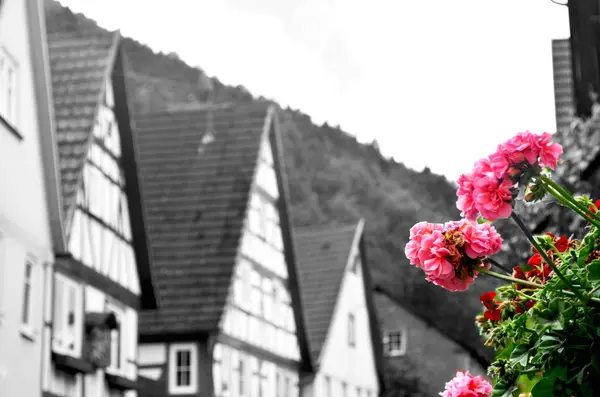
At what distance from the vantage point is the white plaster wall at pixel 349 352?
38.6m

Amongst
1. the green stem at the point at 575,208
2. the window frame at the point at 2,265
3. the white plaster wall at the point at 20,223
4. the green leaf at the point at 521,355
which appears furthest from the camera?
the white plaster wall at the point at 20,223

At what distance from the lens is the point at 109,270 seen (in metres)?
23.9

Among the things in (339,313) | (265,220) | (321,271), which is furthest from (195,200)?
(321,271)

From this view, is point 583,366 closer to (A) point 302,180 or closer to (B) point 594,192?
(B) point 594,192

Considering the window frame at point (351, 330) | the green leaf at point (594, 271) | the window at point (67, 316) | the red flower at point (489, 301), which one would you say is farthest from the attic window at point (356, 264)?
the green leaf at point (594, 271)

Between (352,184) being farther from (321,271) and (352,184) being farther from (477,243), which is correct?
(477,243)

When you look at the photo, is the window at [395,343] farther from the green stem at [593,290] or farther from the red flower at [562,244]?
the green stem at [593,290]

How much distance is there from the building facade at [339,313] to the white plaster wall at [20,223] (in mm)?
17211

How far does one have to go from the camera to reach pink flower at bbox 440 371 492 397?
539 centimetres

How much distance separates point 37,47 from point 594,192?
9720 mm

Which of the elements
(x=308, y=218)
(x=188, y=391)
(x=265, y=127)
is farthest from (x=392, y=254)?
(x=188, y=391)

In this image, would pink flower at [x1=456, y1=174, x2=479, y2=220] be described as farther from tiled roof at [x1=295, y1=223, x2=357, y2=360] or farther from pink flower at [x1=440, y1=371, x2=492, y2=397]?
tiled roof at [x1=295, y1=223, x2=357, y2=360]

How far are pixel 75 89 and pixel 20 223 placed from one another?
188 inches

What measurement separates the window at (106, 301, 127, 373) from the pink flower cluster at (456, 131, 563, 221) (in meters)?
19.4
